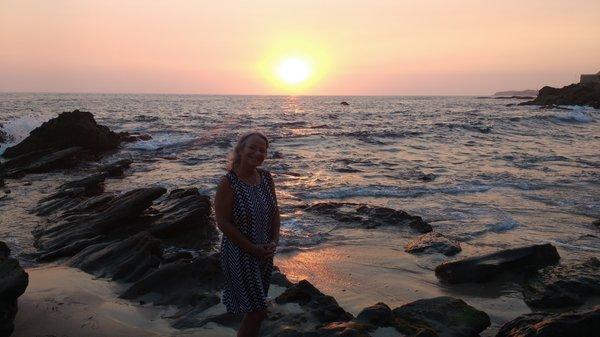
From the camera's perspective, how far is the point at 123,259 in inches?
287

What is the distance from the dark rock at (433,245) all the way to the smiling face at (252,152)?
185 inches

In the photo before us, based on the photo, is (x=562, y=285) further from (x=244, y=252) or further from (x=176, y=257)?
(x=176, y=257)

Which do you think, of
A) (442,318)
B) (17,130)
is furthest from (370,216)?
(17,130)

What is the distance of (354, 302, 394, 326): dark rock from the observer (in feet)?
16.4

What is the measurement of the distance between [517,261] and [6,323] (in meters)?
6.31

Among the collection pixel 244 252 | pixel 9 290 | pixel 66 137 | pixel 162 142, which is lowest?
pixel 162 142

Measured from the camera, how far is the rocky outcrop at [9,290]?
4.86 m

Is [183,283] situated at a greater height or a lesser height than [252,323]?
lesser

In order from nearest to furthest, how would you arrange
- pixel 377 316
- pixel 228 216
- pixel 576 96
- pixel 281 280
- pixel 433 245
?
pixel 228 216
pixel 377 316
pixel 281 280
pixel 433 245
pixel 576 96

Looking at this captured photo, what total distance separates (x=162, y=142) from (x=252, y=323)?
2357 cm

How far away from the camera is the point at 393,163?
1925 cm

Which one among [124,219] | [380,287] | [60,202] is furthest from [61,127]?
[380,287]

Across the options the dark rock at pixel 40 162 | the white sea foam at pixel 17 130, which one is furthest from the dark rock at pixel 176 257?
the white sea foam at pixel 17 130

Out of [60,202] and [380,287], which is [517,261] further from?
[60,202]
